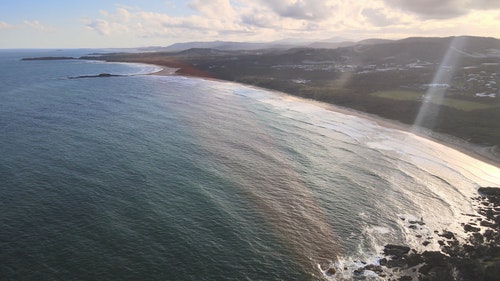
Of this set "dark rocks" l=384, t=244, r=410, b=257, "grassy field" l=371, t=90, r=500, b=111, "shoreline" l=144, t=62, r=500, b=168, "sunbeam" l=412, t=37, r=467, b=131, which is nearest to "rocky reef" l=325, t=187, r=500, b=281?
"dark rocks" l=384, t=244, r=410, b=257

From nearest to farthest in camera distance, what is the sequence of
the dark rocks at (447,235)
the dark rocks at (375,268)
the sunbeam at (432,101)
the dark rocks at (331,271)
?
the dark rocks at (331,271)
the dark rocks at (375,268)
the dark rocks at (447,235)
the sunbeam at (432,101)

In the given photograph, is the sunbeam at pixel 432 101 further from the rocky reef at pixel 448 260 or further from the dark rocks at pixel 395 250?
the dark rocks at pixel 395 250

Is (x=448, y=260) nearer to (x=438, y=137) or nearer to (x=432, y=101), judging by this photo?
(x=438, y=137)

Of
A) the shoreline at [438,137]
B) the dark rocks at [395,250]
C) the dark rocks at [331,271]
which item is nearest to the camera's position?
the dark rocks at [331,271]

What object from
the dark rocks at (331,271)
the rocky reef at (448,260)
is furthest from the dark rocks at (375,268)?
the dark rocks at (331,271)

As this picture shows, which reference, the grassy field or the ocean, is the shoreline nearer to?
the ocean

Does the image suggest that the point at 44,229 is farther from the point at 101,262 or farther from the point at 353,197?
the point at 353,197
